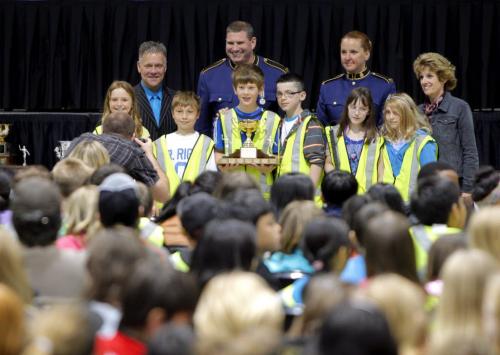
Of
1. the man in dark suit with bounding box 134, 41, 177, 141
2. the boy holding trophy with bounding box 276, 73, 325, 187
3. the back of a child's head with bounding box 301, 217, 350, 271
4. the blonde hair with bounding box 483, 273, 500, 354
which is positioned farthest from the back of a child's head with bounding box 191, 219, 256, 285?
the man in dark suit with bounding box 134, 41, 177, 141

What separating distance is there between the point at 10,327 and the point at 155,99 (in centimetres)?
642

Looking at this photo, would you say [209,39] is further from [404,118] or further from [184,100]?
[404,118]

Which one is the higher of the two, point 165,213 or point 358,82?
point 358,82

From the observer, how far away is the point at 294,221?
228 inches

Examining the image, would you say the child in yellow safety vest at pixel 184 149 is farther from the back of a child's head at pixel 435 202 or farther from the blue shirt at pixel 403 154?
the back of a child's head at pixel 435 202

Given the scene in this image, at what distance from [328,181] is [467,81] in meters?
4.69

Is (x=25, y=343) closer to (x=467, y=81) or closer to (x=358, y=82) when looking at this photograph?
(x=358, y=82)

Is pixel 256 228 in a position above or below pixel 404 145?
below

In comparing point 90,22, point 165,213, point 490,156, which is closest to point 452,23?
point 490,156

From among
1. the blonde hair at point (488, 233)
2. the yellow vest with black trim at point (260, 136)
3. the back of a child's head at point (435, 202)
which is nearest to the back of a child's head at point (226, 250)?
the blonde hair at point (488, 233)

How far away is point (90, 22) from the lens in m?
11.6

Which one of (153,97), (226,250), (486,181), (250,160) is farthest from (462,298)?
(153,97)

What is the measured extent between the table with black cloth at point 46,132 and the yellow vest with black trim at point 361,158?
311 centimetres

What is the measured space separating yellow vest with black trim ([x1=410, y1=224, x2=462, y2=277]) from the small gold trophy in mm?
2859
